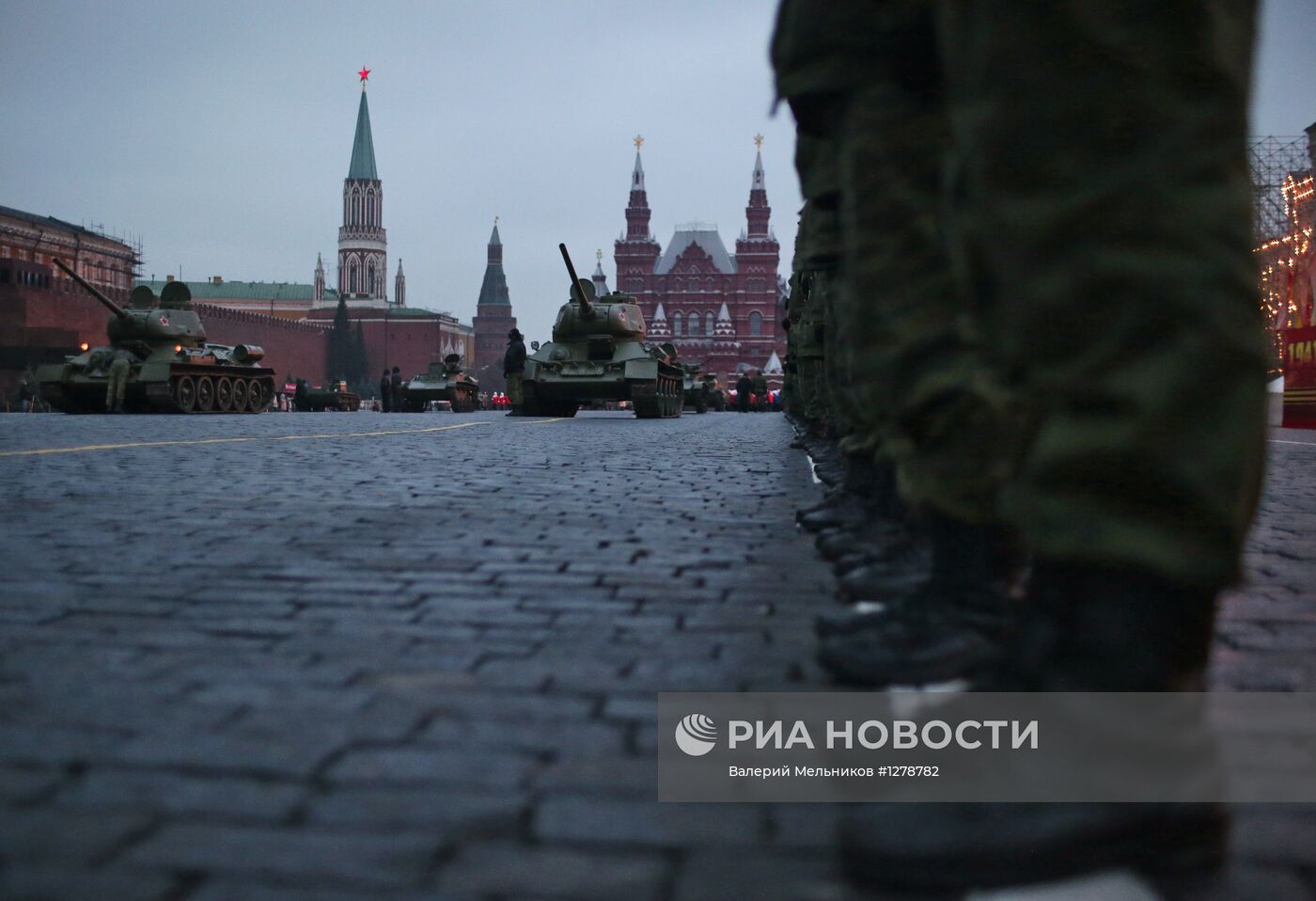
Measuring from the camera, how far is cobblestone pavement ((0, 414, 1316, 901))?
121 cm

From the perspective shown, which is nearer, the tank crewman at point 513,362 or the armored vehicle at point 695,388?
the tank crewman at point 513,362

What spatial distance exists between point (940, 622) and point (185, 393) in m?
23.0

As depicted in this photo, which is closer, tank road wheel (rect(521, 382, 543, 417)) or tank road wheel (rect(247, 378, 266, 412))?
tank road wheel (rect(521, 382, 543, 417))

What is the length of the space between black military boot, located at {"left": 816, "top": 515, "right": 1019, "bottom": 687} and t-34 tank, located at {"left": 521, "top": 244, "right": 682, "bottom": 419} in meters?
18.9

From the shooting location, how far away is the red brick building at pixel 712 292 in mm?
91250

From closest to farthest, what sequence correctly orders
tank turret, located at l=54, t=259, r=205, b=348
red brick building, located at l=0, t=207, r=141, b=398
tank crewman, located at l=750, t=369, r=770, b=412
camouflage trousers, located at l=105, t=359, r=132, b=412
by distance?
1. camouflage trousers, located at l=105, t=359, r=132, b=412
2. tank turret, located at l=54, t=259, r=205, b=348
3. tank crewman, located at l=750, t=369, r=770, b=412
4. red brick building, located at l=0, t=207, r=141, b=398

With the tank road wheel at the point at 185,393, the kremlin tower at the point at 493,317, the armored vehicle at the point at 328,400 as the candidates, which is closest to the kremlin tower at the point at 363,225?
the kremlin tower at the point at 493,317

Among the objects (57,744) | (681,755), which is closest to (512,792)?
(681,755)

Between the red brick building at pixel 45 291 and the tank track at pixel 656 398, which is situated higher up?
the red brick building at pixel 45 291

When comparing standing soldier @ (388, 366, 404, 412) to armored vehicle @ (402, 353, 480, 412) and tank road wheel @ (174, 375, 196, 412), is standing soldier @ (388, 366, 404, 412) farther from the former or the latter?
tank road wheel @ (174, 375, 196, 412)

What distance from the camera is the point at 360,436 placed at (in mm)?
11133

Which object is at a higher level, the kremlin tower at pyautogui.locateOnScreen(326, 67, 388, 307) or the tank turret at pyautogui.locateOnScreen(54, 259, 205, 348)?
the kremlin tower at pyautogui.locateOnScreen(326, 67, 388, 307)

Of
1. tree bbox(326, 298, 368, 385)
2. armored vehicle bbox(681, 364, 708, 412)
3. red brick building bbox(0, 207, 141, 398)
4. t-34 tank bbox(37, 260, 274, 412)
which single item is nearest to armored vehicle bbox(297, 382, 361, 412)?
red brick building bbox(0, 207, 141, 398)

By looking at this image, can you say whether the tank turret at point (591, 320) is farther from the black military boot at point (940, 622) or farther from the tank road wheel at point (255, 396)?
the black military boot at point (940, 622)
